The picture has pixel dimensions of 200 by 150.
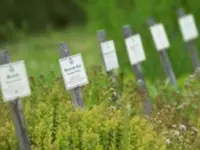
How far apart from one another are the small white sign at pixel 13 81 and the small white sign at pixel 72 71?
78 cm

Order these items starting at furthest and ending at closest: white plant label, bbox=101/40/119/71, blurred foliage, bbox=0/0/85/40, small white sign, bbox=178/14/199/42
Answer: blurred foliage, bbox=0/0/85/40, small white sign, bbox=178/14/199/42, white plant label, bbox=101/40/119/71

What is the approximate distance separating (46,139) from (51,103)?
63cm

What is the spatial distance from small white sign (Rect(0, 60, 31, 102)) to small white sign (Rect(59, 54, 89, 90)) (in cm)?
78

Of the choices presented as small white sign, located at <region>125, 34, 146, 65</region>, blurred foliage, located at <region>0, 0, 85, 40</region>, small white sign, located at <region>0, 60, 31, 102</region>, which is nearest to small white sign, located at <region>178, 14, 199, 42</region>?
small white sign, located at <region>125, 34, 146, 65</region>

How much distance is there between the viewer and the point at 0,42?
28.2m

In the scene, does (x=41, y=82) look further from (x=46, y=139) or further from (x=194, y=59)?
(x=194, y=59)

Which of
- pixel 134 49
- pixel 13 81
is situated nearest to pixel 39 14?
pixel 134 49

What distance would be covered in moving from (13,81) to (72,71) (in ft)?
3.18

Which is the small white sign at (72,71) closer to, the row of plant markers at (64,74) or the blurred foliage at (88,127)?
the row of plant markers at (64,74)

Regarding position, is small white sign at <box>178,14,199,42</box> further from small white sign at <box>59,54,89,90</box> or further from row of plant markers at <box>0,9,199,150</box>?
small white sign at <box>59,54,89,90</box>

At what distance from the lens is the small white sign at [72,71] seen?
7191mm

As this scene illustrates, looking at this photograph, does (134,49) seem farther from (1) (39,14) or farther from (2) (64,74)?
(1) (39,14)

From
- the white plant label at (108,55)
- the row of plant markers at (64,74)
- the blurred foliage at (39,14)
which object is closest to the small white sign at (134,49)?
the row of plant markers at (64,74)

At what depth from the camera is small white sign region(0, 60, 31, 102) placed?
6.35m
